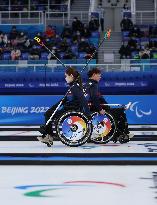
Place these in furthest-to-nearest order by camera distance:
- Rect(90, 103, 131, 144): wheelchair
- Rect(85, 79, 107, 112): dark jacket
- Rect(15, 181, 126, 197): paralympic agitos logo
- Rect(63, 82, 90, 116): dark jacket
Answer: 1. Rect(90, 103, 131, 144): wheelchair
2. Rect(85, 79, 107, 112): dark jacket
3. Rect(63, 82, 90, 116): dark jacket
4. Rect(15, 181, 126, 197): paralympic agitos logo

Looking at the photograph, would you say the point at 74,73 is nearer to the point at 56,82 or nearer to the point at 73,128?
the point at 73,128

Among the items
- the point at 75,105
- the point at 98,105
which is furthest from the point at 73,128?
the point at 98,105

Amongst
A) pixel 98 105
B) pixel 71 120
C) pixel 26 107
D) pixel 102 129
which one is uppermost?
pixel 98 105

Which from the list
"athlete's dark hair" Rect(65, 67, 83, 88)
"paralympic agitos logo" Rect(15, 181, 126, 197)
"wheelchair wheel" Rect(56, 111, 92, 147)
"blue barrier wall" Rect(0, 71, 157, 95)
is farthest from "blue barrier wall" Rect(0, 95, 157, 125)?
"paralympic agitos logo" Rect(15, 181, 126, 197)

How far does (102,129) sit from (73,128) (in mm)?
819

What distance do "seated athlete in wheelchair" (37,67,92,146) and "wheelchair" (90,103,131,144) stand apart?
0.59m

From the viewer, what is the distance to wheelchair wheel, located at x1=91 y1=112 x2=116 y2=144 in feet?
38.2

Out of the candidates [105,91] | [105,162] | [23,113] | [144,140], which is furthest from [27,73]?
[105,162]

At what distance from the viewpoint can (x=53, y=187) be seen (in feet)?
23.1

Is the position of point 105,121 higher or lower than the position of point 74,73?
lower

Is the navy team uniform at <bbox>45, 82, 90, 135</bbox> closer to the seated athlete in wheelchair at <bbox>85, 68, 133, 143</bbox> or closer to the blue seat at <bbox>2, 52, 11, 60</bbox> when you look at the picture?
the seated athlete in wheelchair at <bbox>85, 68, 133, 143</bbox>

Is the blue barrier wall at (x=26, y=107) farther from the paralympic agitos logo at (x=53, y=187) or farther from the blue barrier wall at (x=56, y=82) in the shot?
the paralympic agitos logo at (x=53, y=187)

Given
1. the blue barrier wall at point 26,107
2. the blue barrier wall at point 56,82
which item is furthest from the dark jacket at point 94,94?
the blue barrier wall at point 56,82

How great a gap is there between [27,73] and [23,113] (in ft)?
3.98
